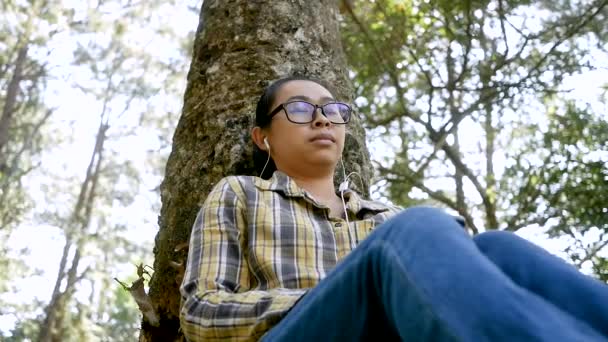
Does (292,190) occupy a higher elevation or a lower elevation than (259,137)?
lower

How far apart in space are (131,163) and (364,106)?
34.5 ft

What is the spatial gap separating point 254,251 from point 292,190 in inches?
10.8

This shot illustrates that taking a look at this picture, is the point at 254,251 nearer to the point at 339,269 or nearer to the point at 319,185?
the point at 319,185

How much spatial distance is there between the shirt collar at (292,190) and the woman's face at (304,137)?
0.25 feet

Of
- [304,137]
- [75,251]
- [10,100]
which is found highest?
[10,100]

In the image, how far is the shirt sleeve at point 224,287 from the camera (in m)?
1.32

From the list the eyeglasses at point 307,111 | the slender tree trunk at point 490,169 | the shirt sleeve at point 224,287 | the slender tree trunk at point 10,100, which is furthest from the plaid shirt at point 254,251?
the slender tree trunk at point 10,100

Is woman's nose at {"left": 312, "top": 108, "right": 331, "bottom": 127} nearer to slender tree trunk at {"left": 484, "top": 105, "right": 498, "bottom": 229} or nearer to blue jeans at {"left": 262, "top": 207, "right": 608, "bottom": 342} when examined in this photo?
blue jeans at {"left": 262, "top": 207, "right": 608, "bottom": 342}

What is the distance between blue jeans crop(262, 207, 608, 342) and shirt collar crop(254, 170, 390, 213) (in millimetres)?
748

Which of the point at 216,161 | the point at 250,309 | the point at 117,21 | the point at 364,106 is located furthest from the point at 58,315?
the point at 250,309

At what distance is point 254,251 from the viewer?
1688mm

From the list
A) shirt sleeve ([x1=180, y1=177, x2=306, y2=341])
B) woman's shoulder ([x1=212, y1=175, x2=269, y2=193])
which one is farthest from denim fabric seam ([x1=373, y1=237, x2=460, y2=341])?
woman's shoulder ([x1=212, y1=175, x2=269, y2=193])

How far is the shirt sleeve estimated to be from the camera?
1.32 meters

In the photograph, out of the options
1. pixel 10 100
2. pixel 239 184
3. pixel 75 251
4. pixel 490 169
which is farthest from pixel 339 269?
pixel 75 251
